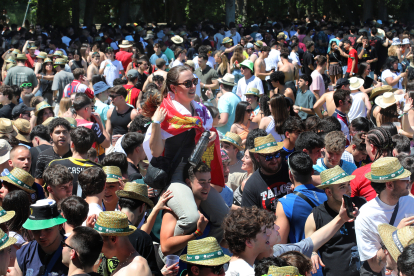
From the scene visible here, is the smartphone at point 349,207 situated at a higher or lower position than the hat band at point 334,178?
lower

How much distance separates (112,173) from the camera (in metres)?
4.52

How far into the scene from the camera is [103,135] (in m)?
6.33

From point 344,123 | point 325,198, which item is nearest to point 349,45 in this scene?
point 344,123

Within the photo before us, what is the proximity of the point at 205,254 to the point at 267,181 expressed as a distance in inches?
64.9

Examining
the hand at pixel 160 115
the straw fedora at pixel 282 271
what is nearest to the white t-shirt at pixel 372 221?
the straw fedora at pixel 282 271

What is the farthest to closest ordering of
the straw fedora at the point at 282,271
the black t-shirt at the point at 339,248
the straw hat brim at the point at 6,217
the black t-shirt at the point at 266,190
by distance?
the black t-shirt at the point at 266,190 < the black t-shirt at the point at 339,248 < the straw hat brim at the point at 6,217 < the straw fedora at the point at 282,271

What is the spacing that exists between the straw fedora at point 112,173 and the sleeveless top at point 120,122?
265 centimetres

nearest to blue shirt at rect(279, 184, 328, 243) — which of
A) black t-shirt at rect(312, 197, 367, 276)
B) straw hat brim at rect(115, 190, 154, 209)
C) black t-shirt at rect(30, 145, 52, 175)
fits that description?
black t-shirt at rect(312, 197, 367, 276)

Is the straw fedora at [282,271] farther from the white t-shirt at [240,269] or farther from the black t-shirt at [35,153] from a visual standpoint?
the black t-shirt at [35,153]

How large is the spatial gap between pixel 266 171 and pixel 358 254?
1174 mm

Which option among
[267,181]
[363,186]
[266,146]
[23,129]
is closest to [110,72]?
[23,129]

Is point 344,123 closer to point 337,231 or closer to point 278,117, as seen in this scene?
point 278,117

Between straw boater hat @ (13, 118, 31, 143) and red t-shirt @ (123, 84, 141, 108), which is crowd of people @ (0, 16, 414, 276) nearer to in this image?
straw boater hat @ (13, 118, 31, 143)

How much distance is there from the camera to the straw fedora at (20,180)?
4.20 m
